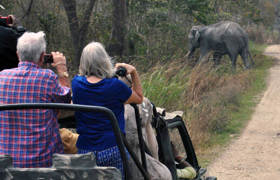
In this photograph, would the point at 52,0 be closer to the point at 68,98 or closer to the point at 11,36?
the point at 11,36

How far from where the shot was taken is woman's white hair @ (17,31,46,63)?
3393 mm

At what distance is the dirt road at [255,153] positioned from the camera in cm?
699

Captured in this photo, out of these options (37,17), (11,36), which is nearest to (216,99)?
(37,17)

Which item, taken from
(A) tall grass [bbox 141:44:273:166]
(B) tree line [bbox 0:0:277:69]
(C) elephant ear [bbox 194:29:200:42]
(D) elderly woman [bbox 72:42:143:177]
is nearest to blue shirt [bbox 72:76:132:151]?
(D) elderly woman [bbox 72:42:143:177]

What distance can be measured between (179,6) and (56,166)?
1588cm

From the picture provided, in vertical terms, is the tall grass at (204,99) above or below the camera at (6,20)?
below

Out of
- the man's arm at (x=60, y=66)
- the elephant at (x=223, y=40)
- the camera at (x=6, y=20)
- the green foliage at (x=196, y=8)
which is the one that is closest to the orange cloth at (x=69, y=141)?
the man's arm at (x=60, y=66)

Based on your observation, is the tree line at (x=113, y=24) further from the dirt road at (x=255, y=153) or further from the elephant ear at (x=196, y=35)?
the dirt road at (x=255, y=153)

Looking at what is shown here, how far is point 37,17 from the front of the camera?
1088 centimetres

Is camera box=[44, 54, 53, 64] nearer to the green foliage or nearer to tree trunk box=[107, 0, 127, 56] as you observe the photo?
tree trunk box=[107, 0, 127, 56]

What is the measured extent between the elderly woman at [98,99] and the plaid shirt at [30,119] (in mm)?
139

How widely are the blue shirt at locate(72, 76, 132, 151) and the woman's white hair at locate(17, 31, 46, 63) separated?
1.01ft

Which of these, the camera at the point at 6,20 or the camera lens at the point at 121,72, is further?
the camera at the point at 6,20

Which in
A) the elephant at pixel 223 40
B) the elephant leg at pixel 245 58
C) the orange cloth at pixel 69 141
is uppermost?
the orange cloth at pixel 69 141
